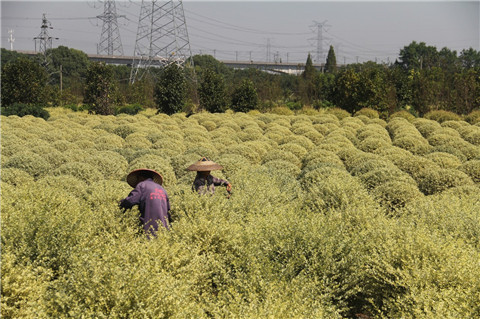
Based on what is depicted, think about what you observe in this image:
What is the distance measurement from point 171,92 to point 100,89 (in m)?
5.20

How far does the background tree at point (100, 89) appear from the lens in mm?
29594

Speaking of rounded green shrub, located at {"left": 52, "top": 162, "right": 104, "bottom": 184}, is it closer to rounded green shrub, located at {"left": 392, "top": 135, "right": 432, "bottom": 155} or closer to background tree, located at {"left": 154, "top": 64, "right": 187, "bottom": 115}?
rounded green shrub, located at {"left": 392, "top": 135, "right": 432, "bottom": 155}

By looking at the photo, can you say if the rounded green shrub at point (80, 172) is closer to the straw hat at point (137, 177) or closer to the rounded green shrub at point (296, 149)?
the straw hat at point (137, 177)

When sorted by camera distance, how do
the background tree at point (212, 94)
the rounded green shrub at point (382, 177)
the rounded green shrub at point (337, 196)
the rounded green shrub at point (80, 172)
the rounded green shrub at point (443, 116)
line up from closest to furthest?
the rounded green shrub at point (337, 196) < the rounded green shrub at point (80, 172) < the rounded green shrub at point (382, 177) < the rounded green shrub at point (443, 116) < the background tree at point (212, 94)

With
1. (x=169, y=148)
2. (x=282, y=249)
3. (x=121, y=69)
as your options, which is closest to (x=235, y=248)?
(x=282, y=249)

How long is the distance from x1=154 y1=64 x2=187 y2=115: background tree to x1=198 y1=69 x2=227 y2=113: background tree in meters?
1.52

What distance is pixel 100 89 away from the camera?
3002 cm

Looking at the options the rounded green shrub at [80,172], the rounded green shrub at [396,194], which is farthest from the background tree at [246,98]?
the rounded green shrub at [396,194]

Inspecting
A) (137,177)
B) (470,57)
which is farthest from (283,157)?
(470,57)

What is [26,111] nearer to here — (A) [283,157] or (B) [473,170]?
(A) [283,157]

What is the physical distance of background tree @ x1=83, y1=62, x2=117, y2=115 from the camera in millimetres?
29594

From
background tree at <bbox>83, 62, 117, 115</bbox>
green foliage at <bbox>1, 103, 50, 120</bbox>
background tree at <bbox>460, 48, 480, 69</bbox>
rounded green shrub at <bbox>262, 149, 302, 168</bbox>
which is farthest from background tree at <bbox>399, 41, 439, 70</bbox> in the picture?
rounded green shrub at <bbox>262, 149, 302, 168</bbox>

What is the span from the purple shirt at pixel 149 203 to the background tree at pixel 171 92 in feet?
82.9

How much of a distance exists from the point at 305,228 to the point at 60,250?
109 inches
